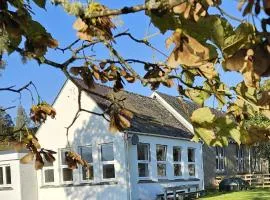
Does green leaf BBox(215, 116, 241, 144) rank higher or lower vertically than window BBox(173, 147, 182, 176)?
higher

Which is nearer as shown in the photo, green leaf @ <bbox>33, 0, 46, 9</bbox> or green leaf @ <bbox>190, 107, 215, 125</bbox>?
green leaf @ <bbox>190, 107, 215, 125</bbox>

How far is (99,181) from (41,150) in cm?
2152

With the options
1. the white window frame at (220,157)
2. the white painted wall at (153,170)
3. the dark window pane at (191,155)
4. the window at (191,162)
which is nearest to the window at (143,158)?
the white painted wall at (153,170)

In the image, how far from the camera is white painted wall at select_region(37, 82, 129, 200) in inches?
965

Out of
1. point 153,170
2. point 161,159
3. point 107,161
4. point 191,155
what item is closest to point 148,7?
point 107,161

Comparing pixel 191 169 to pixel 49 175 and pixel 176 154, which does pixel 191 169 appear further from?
pixel 49 175

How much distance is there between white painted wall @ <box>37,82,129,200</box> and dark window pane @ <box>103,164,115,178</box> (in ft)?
0.78

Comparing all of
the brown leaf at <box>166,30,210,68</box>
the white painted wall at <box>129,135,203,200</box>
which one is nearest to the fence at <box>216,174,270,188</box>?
the white painted wall at <box>129,135,203,200</box>

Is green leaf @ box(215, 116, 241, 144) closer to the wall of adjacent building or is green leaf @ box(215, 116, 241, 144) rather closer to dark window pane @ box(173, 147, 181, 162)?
the wall of adjacent building

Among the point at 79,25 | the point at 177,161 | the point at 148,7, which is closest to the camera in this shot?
the point at 148,7

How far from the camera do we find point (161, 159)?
2773 centimetres

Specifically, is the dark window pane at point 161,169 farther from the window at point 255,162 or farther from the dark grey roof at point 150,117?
the window at point 255,162

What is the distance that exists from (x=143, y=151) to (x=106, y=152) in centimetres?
206

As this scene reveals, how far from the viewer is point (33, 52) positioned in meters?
3.01
